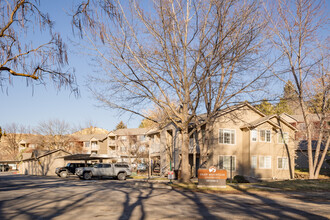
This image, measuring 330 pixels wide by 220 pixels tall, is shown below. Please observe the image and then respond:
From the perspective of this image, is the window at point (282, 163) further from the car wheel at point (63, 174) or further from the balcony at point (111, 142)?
the balcony at point (111, 142)

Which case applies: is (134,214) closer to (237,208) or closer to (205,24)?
(237,208)

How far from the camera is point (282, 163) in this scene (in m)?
40.7

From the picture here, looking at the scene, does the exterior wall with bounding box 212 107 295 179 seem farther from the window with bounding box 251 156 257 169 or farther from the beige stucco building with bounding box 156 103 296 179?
the window with bounding box 251 156 257 169

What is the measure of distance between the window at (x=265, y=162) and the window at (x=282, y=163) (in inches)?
54.5

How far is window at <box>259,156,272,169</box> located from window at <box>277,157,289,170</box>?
138 centimetres

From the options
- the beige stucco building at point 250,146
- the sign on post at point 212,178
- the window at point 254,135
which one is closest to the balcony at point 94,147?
the beige stucco building at point 250,146

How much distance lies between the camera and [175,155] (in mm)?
42219

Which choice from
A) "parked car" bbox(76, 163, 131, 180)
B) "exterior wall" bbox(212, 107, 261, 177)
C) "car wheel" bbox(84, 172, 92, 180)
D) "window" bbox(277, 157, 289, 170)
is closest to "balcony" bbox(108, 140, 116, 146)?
"parked car" bbox(76, 163, 131, 180)

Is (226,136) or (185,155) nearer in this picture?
(185,155)

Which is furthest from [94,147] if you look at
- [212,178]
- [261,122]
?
[212,178]

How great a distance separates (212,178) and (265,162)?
18.3 meters

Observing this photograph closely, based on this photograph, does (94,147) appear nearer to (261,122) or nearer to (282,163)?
(282,163)

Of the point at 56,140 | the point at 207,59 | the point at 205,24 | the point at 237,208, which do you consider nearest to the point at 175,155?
the point at 207,59

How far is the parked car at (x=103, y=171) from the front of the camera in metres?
35.9
